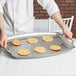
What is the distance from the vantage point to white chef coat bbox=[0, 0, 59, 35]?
70.1 inches

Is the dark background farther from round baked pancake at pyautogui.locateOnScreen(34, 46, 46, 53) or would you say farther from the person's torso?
round baked pancake at pyautogui.locateOnScreen(34, 46, 46, 53)

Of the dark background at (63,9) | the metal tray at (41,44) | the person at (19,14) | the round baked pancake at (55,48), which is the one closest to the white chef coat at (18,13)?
the person at (19,14)

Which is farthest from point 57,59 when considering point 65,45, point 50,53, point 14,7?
point 14,7

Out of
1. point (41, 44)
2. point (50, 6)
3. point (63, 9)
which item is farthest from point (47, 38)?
point (63, 9)

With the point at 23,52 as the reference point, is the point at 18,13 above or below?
above

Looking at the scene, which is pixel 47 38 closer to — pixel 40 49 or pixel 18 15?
pixel 40 49

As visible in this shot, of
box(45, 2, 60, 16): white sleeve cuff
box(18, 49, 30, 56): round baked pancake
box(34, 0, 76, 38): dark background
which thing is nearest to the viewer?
box(18, 49, 30, 56): round baked pancake

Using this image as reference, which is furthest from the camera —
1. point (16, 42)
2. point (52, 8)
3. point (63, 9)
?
point (63, 9)

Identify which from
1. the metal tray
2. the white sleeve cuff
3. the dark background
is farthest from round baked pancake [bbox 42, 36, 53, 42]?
the dark background

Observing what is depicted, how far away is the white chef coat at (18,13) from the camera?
5.84 ft

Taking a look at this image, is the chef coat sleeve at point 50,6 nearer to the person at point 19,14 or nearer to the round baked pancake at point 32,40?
the person at point 19,14

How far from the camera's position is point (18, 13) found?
1.81 meters

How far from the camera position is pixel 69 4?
10.4 feet

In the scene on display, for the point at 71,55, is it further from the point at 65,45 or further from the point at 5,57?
the point at 5,57
